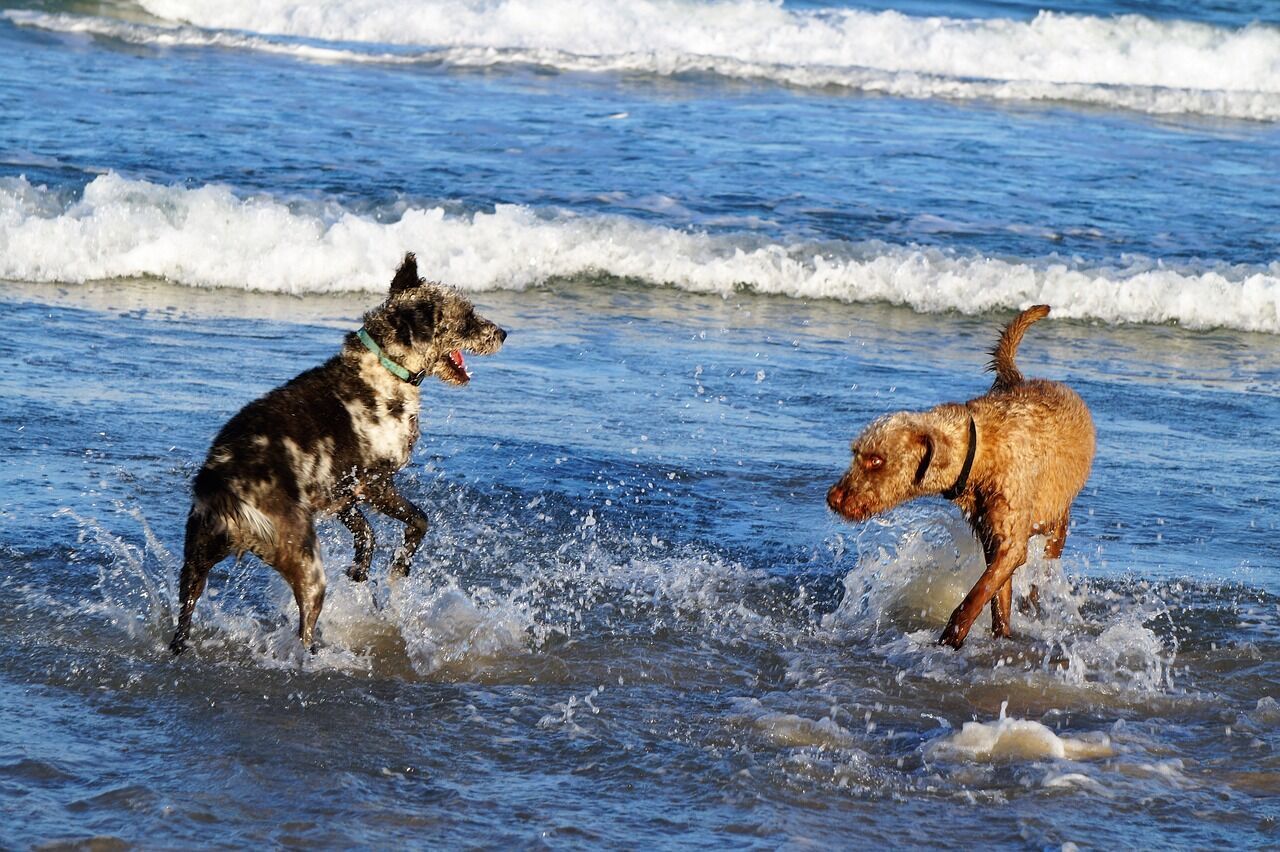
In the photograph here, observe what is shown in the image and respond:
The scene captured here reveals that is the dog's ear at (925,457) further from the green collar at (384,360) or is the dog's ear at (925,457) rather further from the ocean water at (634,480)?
the green collar at (384,360)

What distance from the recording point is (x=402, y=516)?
249 inches

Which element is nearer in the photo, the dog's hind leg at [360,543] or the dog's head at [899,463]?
the dog's head at [899,463]

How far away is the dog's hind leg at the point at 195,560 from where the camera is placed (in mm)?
5277

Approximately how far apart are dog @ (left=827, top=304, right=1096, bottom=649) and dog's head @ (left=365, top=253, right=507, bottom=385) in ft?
5.65

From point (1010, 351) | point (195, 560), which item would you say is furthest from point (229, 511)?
point (1010, 351)

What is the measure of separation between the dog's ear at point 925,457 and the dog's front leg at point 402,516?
209 centimetres

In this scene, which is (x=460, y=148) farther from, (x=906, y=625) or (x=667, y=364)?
(x=906, y=625)

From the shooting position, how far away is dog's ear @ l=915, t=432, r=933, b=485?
5.77 metres

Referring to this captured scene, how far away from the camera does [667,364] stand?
9867 mm

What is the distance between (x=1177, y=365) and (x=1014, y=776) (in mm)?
6656

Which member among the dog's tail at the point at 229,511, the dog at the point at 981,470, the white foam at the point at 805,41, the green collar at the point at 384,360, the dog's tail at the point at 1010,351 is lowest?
the dog's tail at the point at 229,511

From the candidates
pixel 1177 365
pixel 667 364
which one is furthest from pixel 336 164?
pixel 1177 365

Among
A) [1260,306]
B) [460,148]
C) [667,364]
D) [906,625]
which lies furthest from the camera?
[460,148]

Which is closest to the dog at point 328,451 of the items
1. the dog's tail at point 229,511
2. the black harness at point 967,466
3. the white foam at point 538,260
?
→ the dog's tail at point 229,511
